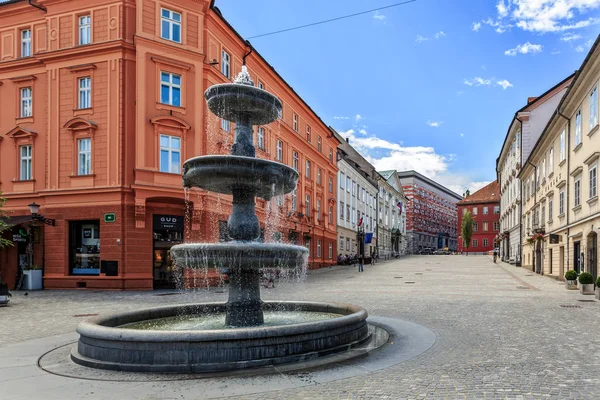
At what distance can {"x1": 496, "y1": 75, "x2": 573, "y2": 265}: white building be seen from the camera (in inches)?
1620

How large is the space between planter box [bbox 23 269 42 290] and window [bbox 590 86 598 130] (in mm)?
26295

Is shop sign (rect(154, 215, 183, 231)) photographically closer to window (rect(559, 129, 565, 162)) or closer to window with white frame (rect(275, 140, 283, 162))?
window with white frame (rect(275, 140, 283, 162))

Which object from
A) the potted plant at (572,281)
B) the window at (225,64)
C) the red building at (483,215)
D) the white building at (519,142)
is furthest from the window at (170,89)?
the red building at (483,215)

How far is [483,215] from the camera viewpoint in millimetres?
102625

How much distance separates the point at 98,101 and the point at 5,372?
1841 centimetres

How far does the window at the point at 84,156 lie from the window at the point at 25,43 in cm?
605

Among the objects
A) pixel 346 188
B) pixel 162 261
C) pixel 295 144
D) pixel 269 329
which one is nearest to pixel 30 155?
pixel 162 261

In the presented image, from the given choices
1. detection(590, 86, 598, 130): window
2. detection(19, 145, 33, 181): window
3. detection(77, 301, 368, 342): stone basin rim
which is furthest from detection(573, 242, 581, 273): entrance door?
detection(19, 145, 33, 181): window

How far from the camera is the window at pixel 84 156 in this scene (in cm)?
2270

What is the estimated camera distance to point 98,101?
22.5m

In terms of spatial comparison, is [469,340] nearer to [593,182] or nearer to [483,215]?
[593,182]

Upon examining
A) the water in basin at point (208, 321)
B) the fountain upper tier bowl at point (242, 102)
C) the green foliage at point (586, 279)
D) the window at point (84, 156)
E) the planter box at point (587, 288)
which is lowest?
the planter box at point (587, 288)

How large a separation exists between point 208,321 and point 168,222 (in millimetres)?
13631

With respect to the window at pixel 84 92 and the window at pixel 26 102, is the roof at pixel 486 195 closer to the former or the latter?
the window at pixel 84 92
